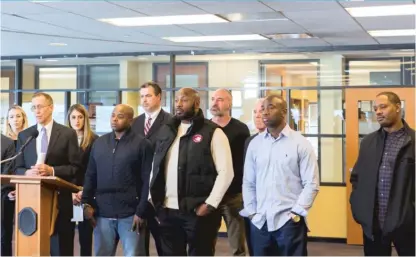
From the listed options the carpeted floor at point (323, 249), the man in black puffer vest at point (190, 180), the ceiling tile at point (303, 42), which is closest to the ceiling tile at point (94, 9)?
the man in black puffer vest at point (190, 180)

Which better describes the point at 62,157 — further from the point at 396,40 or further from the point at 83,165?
the point at 396,40

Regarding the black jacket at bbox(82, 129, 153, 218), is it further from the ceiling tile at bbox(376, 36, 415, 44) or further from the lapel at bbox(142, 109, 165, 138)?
the ceiling tile at bbox(376, 36, 415, 44)

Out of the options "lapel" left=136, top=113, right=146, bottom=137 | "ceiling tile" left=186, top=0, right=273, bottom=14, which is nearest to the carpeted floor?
"lapel" left=136, top=113, right=146, bottom=137

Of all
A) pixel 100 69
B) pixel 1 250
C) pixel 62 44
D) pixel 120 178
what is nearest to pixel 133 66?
pixel 100 69

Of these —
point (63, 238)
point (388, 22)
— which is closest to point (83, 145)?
point (63, 238)

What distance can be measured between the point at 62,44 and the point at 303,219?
512 cm

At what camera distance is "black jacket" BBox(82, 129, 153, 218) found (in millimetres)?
4324

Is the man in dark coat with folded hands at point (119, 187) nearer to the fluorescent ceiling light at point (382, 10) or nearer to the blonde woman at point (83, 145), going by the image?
the blonde woman at point (83, 145)

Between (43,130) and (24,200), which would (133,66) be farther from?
(24,200)

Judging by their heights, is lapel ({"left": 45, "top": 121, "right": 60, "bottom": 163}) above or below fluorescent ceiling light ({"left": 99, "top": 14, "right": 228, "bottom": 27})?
below

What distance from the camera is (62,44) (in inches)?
320

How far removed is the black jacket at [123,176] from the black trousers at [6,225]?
1.20m

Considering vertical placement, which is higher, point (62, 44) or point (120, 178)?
point (62, 44)

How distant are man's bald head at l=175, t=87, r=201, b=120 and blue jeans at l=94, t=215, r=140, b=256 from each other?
0.80m
